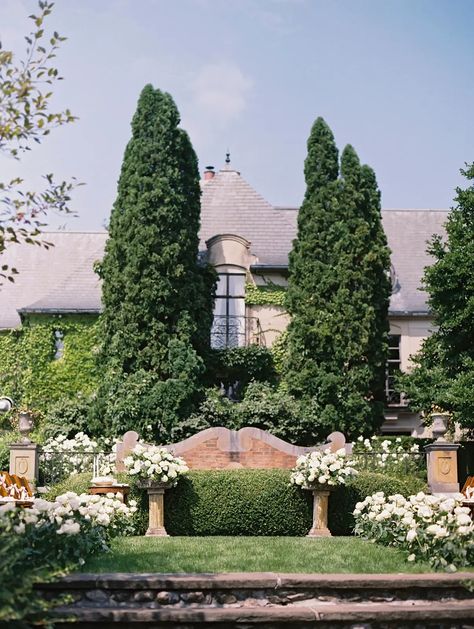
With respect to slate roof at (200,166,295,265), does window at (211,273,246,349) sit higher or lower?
lower

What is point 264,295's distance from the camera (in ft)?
83.9

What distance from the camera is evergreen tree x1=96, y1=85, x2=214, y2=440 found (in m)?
21.5

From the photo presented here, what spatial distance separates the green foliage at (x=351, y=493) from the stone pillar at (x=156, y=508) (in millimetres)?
2754

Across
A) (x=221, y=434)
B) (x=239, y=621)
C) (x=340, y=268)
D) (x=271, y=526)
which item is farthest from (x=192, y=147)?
(x=239, y=621)

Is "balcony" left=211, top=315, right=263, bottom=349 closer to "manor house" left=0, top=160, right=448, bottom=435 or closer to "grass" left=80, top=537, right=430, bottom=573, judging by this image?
"manor house" left=0, top=160, right=448, bottom=435

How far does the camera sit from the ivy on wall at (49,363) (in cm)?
2536

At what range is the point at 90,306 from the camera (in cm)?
2592

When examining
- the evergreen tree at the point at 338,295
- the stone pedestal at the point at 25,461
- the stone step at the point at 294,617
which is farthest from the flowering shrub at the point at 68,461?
the stone step at the point at 294,617

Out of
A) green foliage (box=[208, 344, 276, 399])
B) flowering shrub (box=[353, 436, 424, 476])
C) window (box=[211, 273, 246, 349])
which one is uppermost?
window (box=[211, 273, 246, 349])

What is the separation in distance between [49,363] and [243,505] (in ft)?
42.1

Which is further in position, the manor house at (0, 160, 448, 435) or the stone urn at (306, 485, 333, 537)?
the manor house at (0, 160, 448, 435)

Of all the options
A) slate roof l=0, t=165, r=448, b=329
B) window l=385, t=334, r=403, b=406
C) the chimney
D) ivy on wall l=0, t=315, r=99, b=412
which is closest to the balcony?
slate roof l=0, t=165, r=448, b=329

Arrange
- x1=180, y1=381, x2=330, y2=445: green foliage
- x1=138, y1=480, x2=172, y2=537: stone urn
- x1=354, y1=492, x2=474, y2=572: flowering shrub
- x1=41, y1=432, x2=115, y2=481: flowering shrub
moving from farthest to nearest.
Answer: x1=180, y1=381, x2=330, y2=445: green foliage
x1=41, y1=432, x2=115, y2=481: flowering shrub
x1=138, y1=480, x2=172, y2=537: stone urn
x1=354, y1=492, x2=474, y2=572: flowering shrub

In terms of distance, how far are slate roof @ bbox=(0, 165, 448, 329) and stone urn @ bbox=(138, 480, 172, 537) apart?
12.7 metres
